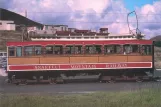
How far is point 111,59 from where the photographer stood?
1085 inches

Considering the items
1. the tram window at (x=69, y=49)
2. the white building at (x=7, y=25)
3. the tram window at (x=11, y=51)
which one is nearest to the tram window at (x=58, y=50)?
the tram window at (x=69, y=49)

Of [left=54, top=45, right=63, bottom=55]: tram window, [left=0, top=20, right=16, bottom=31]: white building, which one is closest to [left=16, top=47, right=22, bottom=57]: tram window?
[left=54, top=45, right=63, bottom=55]: tram window

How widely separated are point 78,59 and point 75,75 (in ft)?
4.66

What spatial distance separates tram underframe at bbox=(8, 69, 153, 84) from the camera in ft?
88.4

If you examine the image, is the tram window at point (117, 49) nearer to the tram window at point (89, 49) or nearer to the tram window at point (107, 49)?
the tram window at point (107, 49)

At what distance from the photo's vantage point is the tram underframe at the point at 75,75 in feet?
88.4

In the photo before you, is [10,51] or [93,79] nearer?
[10,51]

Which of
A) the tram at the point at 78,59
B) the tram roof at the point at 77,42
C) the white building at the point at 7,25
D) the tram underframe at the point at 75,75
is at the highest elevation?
the white building at the point at 7,25

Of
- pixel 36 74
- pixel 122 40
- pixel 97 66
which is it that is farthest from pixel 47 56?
pixel 122 40

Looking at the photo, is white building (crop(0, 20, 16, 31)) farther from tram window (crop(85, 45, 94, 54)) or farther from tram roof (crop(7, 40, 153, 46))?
tram window (crop(85, 45, 94, 54))

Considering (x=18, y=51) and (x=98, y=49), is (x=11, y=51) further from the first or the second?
(x=98, y=49)

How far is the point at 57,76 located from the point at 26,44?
3146 mm

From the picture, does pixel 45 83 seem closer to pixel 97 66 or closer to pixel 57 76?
pixel 57 76

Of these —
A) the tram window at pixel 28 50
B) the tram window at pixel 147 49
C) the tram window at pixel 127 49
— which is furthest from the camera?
the tram window at pixel 147 49
